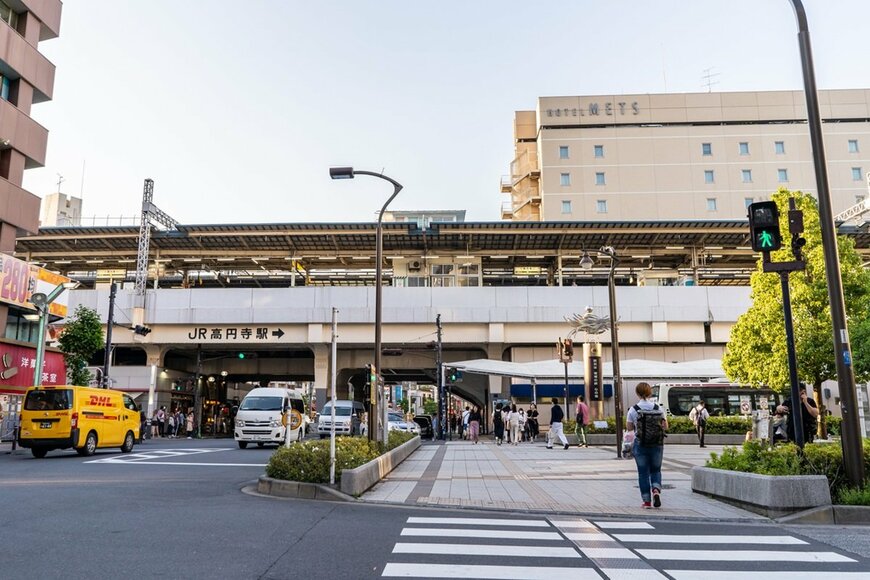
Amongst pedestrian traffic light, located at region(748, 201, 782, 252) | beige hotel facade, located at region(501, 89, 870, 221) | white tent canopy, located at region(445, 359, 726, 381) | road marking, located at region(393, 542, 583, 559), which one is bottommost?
road marking, located at region(393, 542, 583, 559)

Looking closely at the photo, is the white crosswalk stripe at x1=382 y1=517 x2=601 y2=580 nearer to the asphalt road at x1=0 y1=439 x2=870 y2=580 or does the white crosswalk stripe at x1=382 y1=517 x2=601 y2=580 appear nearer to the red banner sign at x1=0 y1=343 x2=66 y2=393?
the asphalt road at x1=0 y1=439 x2=870 y2=580

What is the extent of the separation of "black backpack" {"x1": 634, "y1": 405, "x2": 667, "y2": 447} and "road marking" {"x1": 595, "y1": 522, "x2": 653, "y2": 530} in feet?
4.26

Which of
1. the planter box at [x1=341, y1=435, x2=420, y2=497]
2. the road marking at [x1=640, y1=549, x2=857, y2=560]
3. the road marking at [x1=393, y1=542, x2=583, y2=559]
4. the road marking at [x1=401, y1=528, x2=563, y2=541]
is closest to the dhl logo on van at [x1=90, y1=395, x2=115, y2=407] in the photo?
the planter box at [x1=341, y1=435, x2=420, y2=497]

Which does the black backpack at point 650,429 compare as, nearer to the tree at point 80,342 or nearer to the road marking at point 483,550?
the road marking at point 483,550

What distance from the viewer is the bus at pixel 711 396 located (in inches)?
1342

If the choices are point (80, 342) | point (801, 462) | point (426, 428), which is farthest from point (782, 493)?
point (426, 428)

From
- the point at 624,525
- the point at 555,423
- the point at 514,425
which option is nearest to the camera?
the point at 624,525

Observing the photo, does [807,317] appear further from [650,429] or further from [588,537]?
[588,537]

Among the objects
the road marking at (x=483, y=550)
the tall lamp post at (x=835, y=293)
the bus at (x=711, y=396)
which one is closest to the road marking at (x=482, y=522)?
the road marking at (x=483, y=550)

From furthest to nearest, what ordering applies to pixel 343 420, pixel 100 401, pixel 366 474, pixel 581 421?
pixel 343 420
pixel 581 421
pixel 100 401
pixel 366 474

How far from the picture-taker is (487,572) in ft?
19.0

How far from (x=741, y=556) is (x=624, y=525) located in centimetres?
203

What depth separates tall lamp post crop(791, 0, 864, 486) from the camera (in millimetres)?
9109

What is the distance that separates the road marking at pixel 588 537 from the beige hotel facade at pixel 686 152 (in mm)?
54805
